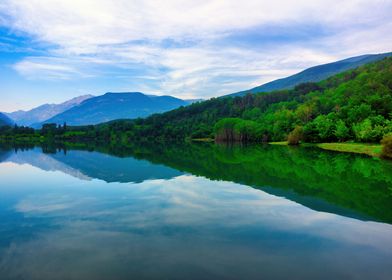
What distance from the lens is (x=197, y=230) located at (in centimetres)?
1523

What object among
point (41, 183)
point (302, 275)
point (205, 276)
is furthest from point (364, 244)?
point (41, 183)

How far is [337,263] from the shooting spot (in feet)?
37.2

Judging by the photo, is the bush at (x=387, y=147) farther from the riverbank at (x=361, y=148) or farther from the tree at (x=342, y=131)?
the tree at (x=342, y=131)

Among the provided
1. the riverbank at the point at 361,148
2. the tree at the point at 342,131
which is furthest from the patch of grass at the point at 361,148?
the tree at the point at 342,131

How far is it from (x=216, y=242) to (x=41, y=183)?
23.4 meters

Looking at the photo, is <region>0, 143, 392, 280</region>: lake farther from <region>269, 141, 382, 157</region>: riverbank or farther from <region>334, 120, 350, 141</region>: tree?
<region>334, 120, 350, 141</region>: tree

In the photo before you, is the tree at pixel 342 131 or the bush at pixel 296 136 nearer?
the tree at pixel 342 131

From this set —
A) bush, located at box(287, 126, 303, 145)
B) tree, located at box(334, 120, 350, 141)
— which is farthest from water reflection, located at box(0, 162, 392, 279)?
bush, located at box(287, 126, 303, 145)

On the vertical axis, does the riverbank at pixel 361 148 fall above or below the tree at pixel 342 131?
below

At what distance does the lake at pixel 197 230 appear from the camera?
429 inches

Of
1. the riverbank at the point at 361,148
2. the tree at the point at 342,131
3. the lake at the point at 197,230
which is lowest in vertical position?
the riverbank at the point at 361,148

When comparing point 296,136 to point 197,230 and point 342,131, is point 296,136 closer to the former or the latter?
point 342,131

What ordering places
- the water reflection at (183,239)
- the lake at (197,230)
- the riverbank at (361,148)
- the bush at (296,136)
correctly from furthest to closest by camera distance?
the bush at (296,136) < the riverbank at (361,148) < the lake at (197,230) < the water reflection at (183,239)

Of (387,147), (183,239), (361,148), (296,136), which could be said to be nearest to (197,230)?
(183,239)
